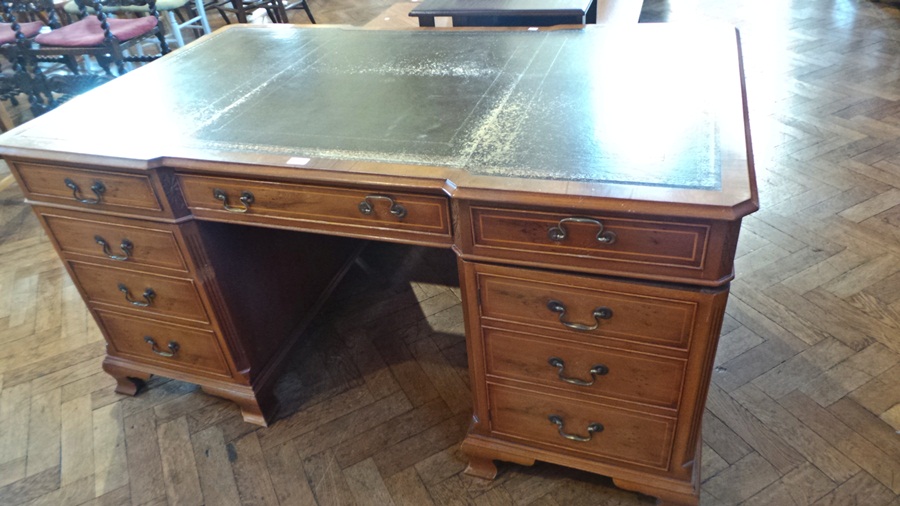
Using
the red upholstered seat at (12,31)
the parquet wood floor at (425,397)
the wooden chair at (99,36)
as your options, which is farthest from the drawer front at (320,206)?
the red upholstered seat at (12,31)

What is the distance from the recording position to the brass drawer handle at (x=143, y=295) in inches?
52.6

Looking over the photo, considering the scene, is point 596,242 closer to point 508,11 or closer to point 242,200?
point 242,200

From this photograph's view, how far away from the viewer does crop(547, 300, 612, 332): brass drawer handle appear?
3.22 ft

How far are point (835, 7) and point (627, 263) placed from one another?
3.89m

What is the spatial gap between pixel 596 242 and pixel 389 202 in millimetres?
331

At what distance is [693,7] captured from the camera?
3932 millimetres

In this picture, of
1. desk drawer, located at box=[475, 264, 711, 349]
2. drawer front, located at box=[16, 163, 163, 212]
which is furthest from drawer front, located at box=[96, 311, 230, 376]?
desk drawer, located at box=[475, 264, 711, 349]

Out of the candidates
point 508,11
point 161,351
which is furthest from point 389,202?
point 508,11

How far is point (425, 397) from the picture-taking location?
59.7 inches

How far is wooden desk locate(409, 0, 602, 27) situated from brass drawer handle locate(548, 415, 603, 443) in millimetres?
1040

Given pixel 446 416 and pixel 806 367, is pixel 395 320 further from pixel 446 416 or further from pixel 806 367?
pixel 806 367

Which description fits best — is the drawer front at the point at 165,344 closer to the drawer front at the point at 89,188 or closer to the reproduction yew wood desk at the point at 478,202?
the reproduction yew wood desk at the point at 478,202

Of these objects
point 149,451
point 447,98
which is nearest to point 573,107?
point 447,98

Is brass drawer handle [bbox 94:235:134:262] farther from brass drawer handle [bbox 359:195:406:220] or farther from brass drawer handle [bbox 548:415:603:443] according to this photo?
brass drawer handle [bbox 548:415:603:443]
